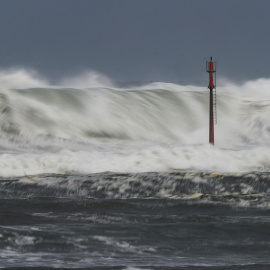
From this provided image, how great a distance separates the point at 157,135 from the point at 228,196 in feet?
77.4

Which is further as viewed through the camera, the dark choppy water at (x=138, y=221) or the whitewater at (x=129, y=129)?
the whitewater at (x=129, y=129)

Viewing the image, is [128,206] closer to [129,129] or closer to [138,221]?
[138,221]

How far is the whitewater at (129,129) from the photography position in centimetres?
2467

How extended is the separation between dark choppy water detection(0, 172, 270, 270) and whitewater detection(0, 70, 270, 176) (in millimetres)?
7249

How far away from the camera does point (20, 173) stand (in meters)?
23.3

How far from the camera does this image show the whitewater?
80.9 ft

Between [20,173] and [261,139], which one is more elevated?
[261,139]

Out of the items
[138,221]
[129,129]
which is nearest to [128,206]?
[138,221]

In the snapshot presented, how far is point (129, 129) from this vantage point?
3791cm

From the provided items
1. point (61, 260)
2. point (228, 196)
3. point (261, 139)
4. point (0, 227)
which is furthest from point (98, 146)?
point (61, 260)

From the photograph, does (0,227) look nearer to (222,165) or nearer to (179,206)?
(179,206)

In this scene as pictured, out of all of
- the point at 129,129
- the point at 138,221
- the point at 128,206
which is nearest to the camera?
the point at 138,221

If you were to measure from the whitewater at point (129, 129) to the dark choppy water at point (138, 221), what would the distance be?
7.25 metres

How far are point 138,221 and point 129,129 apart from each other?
83.6 feet
